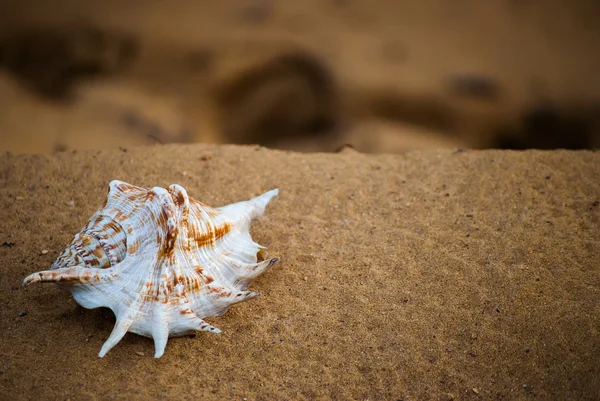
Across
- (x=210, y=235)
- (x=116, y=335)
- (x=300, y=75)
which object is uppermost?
(x=300, y=75)

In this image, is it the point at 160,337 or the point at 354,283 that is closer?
the point at 160,337

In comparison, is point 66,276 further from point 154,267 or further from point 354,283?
point 354,283

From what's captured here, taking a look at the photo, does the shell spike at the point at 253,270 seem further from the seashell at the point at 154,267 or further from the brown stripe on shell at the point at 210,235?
the brown stripe on shell at the point at 210,235

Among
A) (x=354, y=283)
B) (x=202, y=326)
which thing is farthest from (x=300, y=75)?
(x=202, y=326)

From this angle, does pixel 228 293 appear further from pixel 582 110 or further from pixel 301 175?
pixel 582 110

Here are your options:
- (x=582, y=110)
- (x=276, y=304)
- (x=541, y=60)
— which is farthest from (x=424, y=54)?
(x=276, y=304)

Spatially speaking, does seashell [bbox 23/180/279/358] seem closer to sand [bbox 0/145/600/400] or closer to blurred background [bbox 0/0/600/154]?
sand [bbox 0/145/600/400]
